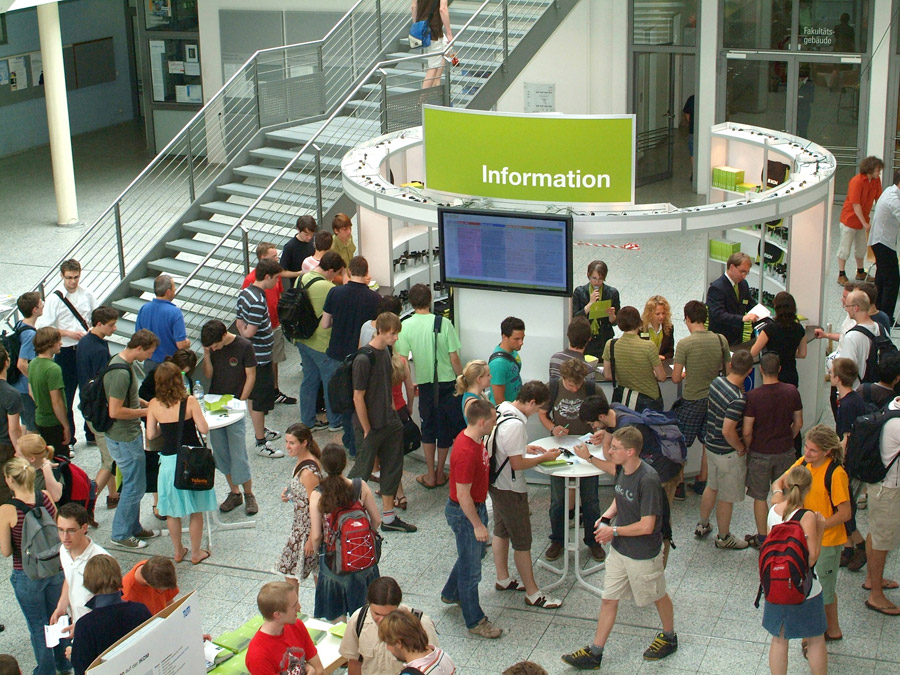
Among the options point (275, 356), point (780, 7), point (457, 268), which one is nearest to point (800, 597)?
point (457, 268)

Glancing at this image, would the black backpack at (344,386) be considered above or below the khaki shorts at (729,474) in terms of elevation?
above

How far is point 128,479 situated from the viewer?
802cm

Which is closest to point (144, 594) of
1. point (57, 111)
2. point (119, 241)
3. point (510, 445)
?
point (510, 445)

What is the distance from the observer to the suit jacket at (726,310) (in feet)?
29.7

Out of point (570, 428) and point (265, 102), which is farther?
point (265, 102)

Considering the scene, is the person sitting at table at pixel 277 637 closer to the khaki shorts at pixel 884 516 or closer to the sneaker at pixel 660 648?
the sneaker at pixel 660 648

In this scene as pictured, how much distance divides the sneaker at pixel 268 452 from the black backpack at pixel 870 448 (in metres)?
4.64

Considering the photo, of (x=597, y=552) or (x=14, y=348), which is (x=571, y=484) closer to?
(x=597, y=552)

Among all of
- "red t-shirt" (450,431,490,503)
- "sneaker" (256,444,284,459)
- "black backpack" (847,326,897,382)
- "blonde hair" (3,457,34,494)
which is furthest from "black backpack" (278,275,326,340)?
"black backpack" (847,326,897,382)

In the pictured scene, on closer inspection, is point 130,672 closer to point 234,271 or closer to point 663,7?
point 234,271

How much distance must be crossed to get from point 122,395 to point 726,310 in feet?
15.3

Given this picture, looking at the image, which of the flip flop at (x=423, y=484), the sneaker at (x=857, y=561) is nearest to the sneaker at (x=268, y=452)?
the flip flop at (x=423, y=484)

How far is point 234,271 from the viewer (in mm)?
11438

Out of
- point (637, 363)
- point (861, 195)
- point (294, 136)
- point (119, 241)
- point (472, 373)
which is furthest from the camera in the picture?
point (294, 136)
